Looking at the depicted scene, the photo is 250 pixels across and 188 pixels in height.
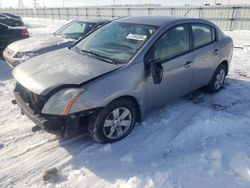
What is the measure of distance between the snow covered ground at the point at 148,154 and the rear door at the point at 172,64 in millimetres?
463

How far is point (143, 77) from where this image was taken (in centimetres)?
352

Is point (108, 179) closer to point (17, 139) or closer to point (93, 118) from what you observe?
point (93, 118)

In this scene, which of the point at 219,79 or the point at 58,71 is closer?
the point at 58,71

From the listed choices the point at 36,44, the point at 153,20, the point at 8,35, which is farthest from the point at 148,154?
the point at 8,35

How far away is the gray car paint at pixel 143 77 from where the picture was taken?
308cm

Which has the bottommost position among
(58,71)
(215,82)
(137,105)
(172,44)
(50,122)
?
(215,82)

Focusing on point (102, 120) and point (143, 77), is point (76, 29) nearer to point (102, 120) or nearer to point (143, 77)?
point (143, 77)

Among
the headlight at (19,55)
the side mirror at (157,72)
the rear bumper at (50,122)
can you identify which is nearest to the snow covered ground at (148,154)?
the rear bumper at (50,122)

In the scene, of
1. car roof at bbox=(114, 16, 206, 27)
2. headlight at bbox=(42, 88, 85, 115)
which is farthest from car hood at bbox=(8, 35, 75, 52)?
headlight at bbox=(42, 88, 85, 115)

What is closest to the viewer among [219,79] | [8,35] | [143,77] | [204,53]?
[143,77]

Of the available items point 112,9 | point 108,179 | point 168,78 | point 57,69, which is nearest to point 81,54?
point 57,69

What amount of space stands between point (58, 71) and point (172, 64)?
1.77 m

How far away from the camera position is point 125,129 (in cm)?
358

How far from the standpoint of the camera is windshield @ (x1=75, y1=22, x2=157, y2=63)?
143 inches
